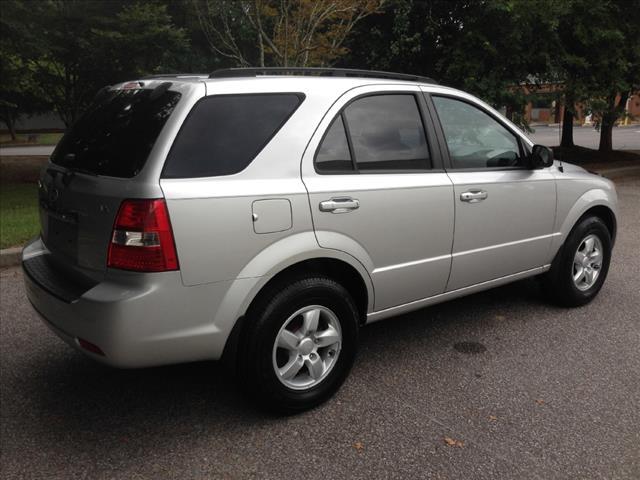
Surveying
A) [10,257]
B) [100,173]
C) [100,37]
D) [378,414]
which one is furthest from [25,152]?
[378,414]

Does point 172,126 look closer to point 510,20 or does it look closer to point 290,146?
point 290,146

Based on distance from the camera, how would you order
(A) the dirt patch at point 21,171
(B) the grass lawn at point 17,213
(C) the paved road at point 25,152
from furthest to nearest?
1. (C) the paved road at point 25,152
2. (A) the dirt patch at point 21,171
3. (B) the grass lawn at point 17,213

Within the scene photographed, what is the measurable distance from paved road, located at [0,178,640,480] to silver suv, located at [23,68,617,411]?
0.34 meters

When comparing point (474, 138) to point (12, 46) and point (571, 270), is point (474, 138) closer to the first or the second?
point (571, 270)

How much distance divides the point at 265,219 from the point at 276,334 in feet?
1.91

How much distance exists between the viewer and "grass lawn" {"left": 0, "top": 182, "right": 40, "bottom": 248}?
6473 millimetres

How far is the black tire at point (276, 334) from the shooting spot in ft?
9.34

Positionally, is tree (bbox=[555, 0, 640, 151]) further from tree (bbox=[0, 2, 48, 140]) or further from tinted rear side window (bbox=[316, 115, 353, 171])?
tinted rear side window (bbox=[316, 115, 353, 171])

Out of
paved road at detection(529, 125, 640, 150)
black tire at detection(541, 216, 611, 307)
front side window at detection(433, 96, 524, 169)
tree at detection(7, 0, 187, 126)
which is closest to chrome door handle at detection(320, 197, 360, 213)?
front side window at detection(433, 96, 524, 169)

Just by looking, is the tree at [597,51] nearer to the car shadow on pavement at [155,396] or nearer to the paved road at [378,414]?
the paved road at [378,414]

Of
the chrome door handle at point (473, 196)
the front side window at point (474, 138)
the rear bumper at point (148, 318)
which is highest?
the front side window at point (474, 138)

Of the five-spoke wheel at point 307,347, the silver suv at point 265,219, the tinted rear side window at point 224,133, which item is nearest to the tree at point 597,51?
the silver suv at point 265,219

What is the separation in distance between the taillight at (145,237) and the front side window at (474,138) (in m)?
1.98

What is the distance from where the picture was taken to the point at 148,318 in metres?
2.56
